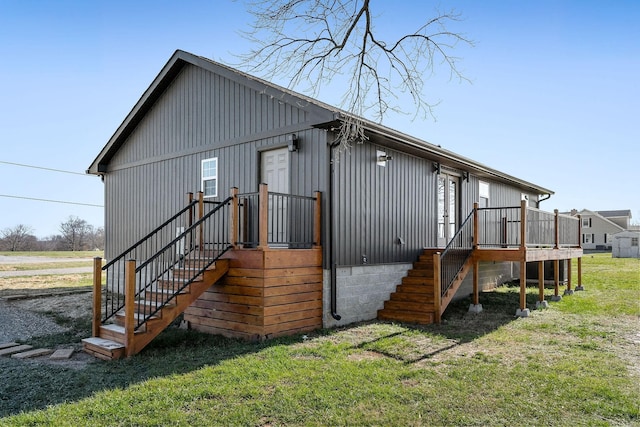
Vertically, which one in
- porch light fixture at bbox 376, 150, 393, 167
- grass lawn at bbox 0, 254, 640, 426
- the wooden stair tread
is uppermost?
porch light fixture at bbox 376, 150, 393, 167

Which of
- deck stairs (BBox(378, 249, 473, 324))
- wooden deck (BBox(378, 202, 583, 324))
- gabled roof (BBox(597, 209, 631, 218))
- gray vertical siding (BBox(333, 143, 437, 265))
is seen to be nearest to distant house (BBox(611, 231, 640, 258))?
gabled roof (BBox(597, 209, 631, 218))

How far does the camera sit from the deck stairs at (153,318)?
5.86 metres

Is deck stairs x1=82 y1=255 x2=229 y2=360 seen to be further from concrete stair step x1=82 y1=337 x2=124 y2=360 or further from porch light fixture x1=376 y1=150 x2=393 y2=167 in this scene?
porch light fixture x1=376 y1=150 x2=393 y2=167

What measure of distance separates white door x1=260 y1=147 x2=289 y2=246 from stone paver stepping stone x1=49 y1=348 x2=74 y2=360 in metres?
3.53

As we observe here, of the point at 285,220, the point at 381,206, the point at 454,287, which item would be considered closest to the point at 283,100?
the point at 285,220

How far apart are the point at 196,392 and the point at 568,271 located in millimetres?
12287

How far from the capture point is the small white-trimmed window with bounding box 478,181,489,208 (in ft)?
43.3

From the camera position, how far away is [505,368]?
5254 mm

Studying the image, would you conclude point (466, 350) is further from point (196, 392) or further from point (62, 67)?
point (62, 67)

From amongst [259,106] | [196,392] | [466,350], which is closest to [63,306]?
[259,106]

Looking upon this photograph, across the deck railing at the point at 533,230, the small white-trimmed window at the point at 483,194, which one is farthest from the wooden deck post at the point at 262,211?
the small white-trimmed window at the point at 483,194

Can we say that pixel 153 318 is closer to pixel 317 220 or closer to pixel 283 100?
pixel 317 220

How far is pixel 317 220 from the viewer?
7.63 meters

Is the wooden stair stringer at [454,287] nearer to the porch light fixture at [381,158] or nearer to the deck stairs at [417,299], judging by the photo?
the deck stairs at [417,299]
